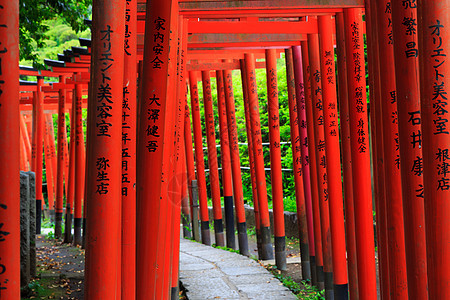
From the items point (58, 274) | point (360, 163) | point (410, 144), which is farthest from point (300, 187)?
point (410, 144)

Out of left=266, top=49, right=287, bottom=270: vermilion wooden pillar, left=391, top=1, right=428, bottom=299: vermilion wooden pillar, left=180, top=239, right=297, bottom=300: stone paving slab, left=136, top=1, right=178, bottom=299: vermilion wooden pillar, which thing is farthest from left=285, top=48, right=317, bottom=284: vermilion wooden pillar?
left=391, top=1, right=428, bottom=299: vermilion wooden pillar

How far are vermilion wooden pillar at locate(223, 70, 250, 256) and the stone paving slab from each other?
0.68 m

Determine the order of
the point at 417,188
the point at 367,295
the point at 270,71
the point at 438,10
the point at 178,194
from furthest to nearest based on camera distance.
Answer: the point at 270,71
the point at 178,194
the point at 367,295
the point at 417,188
the point at 438,10

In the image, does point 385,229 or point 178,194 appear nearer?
point 385,229

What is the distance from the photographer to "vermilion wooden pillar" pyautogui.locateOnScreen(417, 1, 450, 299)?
137 inches

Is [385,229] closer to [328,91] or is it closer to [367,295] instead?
[367,295]

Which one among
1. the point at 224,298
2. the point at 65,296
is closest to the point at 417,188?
the point at 224,298

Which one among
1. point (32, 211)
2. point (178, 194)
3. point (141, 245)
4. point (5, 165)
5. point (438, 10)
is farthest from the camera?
point (32, 211)

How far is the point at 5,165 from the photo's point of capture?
8.30 ft

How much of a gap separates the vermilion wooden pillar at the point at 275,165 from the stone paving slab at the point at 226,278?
1.90 ft

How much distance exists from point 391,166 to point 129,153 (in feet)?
7.51

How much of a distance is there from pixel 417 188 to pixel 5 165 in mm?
2811

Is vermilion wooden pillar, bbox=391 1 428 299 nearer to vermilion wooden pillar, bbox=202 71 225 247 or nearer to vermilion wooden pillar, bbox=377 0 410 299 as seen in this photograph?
vermilion wooden pillar, bbox=377 0 410 299

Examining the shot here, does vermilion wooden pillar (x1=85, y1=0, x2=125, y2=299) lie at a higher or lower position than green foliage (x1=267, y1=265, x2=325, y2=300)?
higher
